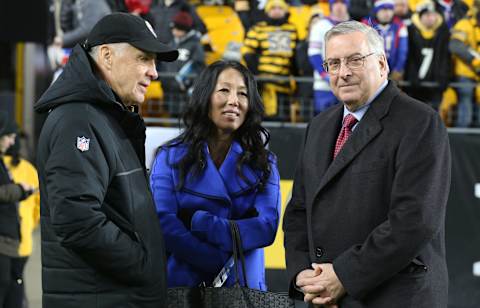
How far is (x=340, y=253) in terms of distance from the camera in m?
3.47

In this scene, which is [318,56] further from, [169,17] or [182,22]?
[169,17]

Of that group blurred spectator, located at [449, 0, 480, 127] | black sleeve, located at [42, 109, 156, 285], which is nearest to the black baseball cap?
black sleeve, located at [42, 109, 156, 285]

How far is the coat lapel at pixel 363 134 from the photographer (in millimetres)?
3439

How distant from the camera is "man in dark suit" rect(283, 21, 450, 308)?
10.7 feet

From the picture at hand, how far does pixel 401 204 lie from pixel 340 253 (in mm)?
347

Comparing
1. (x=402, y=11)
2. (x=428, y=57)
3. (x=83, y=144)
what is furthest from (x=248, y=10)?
(x=83, y=144)

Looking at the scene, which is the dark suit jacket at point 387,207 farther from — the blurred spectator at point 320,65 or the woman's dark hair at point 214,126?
the blurred spectator at point 320,65

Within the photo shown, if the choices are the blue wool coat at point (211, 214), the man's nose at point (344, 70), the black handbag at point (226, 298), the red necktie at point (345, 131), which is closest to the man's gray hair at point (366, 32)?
the man's nose at point (344, 70)

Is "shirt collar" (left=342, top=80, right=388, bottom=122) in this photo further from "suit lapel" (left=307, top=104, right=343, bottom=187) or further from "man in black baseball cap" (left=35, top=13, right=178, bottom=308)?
"man in black baseball cap" (left=35, top=13, right=178, bottom=308)

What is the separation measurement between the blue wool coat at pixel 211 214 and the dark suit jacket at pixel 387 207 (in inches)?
19.1

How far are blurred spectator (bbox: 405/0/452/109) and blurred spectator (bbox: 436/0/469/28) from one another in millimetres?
406

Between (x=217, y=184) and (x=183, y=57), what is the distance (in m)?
5.25

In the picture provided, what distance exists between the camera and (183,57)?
920 centimetres

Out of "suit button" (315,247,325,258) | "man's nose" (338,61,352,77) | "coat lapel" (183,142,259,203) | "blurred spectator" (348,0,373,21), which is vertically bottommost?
"suit button" (315,247,325,258)
